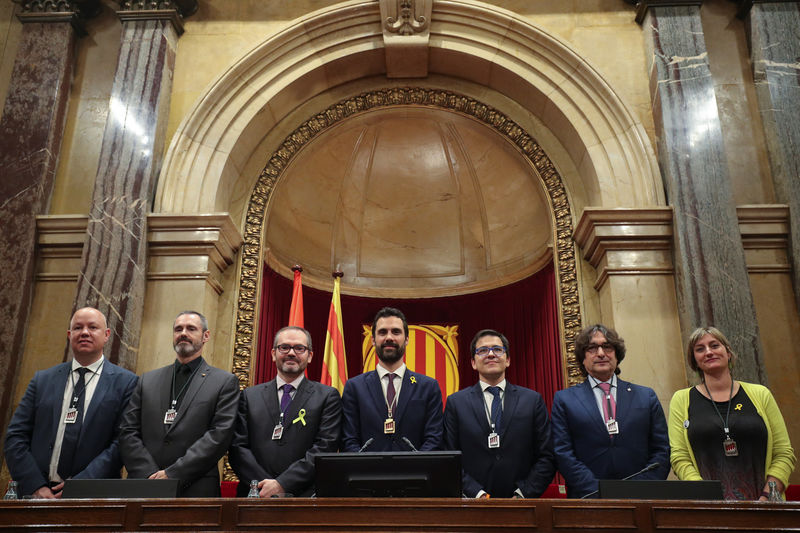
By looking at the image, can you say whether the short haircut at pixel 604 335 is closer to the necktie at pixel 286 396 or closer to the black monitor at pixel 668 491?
the black monitor at pixel 668 491

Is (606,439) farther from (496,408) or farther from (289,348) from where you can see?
(289,348)

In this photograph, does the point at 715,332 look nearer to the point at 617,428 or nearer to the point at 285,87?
the point at 617,428

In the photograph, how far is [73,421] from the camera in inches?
116

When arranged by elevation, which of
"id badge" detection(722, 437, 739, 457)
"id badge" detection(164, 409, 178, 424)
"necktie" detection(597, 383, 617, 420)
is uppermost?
"necktie" detection(597, 383, 617, 420)

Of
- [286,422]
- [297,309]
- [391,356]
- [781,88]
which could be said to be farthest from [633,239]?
[286,422]

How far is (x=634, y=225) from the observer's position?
173 inches

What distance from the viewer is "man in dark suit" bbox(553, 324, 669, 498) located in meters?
2.77

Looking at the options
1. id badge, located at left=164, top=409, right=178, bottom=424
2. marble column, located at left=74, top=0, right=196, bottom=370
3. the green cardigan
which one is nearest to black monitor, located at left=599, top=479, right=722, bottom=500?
the green cardigan

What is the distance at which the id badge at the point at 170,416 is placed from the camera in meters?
2.91

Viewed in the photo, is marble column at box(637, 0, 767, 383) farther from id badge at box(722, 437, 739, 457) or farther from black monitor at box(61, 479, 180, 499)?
black monitor at box(61, 479, 180, 499)

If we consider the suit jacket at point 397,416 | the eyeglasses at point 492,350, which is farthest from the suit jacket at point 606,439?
the suit jacket at point 397,416

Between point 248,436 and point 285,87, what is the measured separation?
293 cm

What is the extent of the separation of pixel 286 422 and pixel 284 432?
42 millimetres

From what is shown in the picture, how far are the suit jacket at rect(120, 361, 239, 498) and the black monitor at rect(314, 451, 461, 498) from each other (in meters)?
0.89
